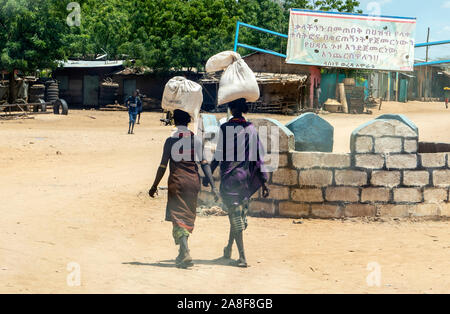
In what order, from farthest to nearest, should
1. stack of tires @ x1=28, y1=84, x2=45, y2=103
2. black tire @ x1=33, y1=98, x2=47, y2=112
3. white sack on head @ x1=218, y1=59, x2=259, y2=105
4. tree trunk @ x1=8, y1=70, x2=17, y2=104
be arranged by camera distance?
stack of tires @ x1=28, y1=84, x2=45, y2=103 < black tire @ x1=33, y1=98, x2=47, y2=112 < tree trunk @ x1=8, y1=70, x2=17, y2=104 < white sack on head @ x1=218, y1=59, x2=259, y2=105

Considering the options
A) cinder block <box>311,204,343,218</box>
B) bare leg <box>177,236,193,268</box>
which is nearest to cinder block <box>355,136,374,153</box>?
cinder block <box>311,204,343,218</box>

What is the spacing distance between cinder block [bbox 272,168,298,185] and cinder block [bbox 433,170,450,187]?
1.98m

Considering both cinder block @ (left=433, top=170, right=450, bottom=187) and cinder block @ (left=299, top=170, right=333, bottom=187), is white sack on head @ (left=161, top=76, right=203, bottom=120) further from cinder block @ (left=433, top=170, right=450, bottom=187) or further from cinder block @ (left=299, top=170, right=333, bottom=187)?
cinder block @ (left=433, top=170, right=450, bottom=187)

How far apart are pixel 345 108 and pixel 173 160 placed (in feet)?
98.3

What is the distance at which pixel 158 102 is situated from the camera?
133ft

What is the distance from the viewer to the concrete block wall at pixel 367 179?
905cm

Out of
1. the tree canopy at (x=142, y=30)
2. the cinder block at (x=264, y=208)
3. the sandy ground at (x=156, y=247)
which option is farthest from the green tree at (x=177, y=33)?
the cinder block at (x=264, y=208)

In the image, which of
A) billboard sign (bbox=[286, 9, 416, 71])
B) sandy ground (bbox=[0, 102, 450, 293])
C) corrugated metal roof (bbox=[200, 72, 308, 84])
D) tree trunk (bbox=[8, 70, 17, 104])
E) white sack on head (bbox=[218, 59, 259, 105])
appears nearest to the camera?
sandy ground (bbox=[0, 102, 450, 293])

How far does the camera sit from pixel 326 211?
916 cm

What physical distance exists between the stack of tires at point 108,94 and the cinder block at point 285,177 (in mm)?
33508

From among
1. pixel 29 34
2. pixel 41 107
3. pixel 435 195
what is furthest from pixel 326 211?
pixel 41 107

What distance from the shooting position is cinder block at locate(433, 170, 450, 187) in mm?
9211

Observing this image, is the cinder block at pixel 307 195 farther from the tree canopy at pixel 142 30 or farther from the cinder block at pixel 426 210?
the tree canopy at pixel 142 30
